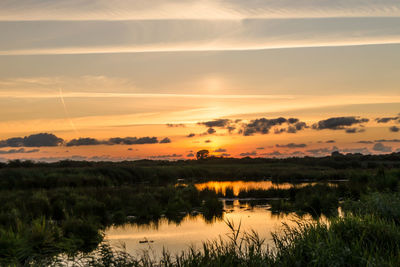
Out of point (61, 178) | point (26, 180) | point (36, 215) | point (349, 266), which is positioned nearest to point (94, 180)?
point (61, 178)

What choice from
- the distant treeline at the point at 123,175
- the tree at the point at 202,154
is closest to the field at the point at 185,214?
the distant treeline at the point at 123,175

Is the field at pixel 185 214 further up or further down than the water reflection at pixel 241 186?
further up

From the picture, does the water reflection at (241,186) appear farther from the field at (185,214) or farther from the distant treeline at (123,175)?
the distant treeline at (123,175)

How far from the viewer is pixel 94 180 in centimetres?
3934

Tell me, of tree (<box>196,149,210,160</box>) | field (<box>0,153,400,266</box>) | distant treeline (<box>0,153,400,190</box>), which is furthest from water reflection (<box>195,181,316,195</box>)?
tree (<box>196,149,210,160</box>)

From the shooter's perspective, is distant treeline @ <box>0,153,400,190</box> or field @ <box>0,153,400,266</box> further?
distant treeline @ <box>0,153,400,190</box>

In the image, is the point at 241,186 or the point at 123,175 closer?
the point at 241,186

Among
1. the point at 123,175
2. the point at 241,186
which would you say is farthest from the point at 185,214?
the point at 123,175

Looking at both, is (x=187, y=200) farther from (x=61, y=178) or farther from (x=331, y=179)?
(x=331, y=179)

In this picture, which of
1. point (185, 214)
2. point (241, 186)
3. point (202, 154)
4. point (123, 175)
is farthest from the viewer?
point (202, 154)

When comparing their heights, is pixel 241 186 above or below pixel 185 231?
below

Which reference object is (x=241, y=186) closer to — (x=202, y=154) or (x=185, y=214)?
(x=185, y=214)

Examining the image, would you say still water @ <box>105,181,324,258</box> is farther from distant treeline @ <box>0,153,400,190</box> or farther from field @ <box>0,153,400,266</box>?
distant treeline @ <box>0,153,400,190</box>

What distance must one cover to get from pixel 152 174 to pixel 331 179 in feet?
72.9
